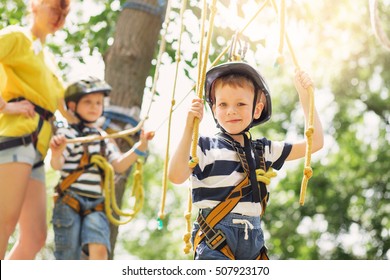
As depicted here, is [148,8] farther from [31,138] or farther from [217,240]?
[217,240]

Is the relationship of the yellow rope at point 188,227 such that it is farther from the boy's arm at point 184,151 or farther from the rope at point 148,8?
the rope at point 148,8

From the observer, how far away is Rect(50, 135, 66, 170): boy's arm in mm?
4613

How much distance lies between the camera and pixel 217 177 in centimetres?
320

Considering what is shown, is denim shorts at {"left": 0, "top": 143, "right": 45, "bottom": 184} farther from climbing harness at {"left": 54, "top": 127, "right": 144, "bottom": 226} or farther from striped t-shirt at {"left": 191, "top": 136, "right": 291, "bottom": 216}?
striped t-shirt at {"left": 191, "top": 136, "right": 291, "bottom": 216}

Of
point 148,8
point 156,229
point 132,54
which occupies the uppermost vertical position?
point 148,8

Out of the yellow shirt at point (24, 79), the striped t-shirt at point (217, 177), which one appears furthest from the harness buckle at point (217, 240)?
the yellow shirt at point (24, 79)

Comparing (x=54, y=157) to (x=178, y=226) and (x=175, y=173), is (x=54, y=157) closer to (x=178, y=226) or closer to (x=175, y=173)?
(x=175, y=173)

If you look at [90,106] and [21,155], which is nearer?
[21,155]

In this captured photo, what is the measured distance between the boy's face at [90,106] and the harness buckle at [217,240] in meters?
2.04

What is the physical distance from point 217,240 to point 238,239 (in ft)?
0.35

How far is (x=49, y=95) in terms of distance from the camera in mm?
4438

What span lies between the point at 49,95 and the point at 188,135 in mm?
1644

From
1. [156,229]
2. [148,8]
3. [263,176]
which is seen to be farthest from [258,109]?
[156,229]
